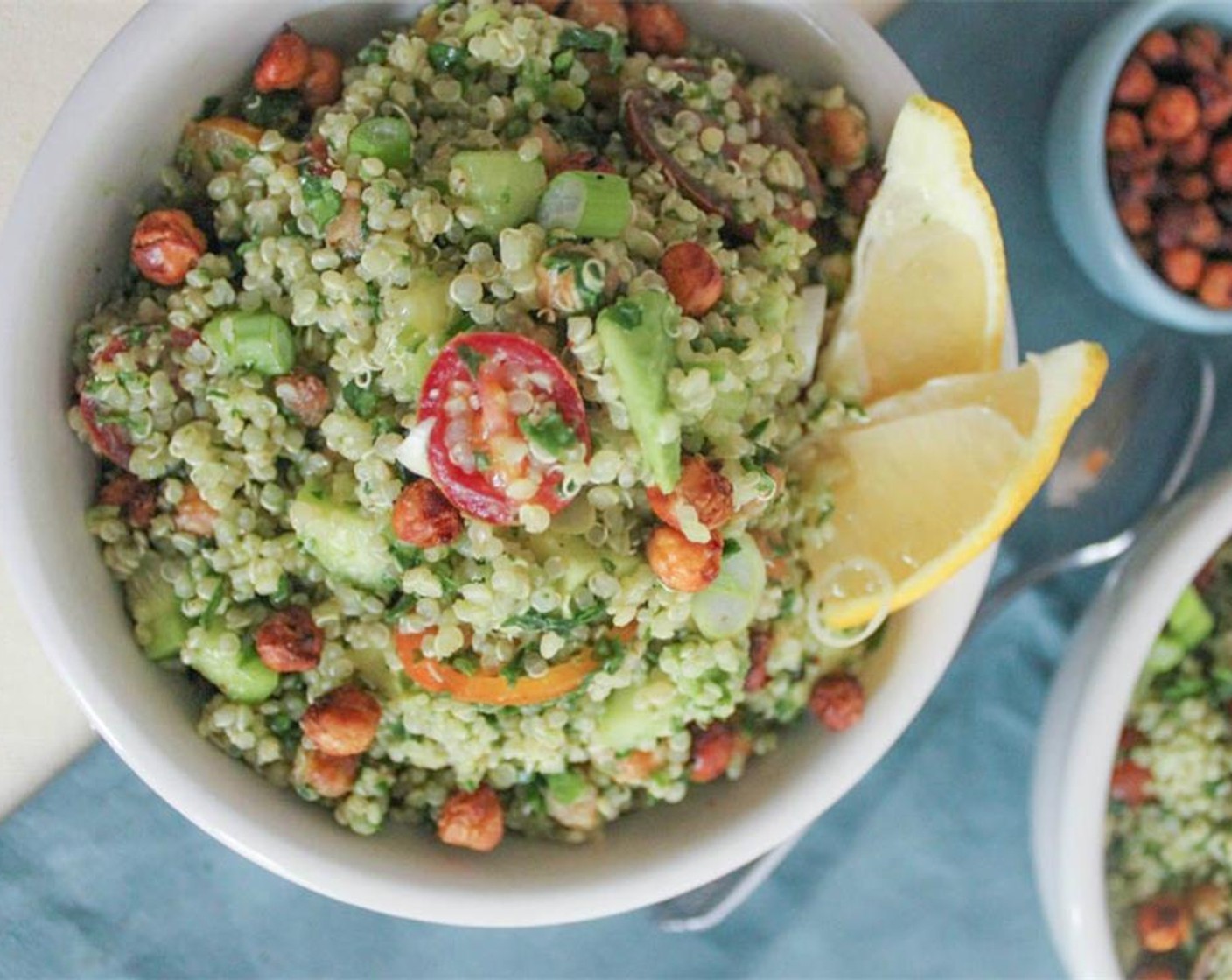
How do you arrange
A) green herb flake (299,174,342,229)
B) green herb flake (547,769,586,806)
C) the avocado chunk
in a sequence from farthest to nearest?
green herb flake (547,769,586,806) → green herb flake (299,174,342,229) → the avocado chunk

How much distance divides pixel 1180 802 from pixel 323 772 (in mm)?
1040

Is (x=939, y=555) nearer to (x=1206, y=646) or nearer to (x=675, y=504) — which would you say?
(x=675, y=504)

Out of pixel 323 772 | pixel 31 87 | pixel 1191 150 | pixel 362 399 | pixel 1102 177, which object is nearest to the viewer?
A: pixel 362 399

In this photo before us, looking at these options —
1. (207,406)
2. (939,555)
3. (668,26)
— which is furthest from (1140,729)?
(207,406)

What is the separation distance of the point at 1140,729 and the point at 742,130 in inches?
35.5

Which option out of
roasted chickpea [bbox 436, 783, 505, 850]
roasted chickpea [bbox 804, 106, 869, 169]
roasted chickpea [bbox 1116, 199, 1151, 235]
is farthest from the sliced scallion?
roasted chickpea [bbox 1116, 199, 1151, 235]

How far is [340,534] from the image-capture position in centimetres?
111

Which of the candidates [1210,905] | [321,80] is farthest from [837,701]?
[321,80]

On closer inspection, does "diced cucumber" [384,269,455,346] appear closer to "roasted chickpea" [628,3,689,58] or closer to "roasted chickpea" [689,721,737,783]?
"roasted chickpea" [628,3,689,58]

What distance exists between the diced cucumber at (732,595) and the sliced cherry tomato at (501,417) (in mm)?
198

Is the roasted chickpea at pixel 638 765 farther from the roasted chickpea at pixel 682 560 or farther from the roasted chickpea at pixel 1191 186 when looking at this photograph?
the roasted chickpea at pixel 1191 186

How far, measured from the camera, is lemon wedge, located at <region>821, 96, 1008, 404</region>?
4.16 feet

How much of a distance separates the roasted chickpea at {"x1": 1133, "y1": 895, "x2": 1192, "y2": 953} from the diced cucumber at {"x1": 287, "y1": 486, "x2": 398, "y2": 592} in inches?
42.4

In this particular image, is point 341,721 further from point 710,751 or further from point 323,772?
point 710,751
